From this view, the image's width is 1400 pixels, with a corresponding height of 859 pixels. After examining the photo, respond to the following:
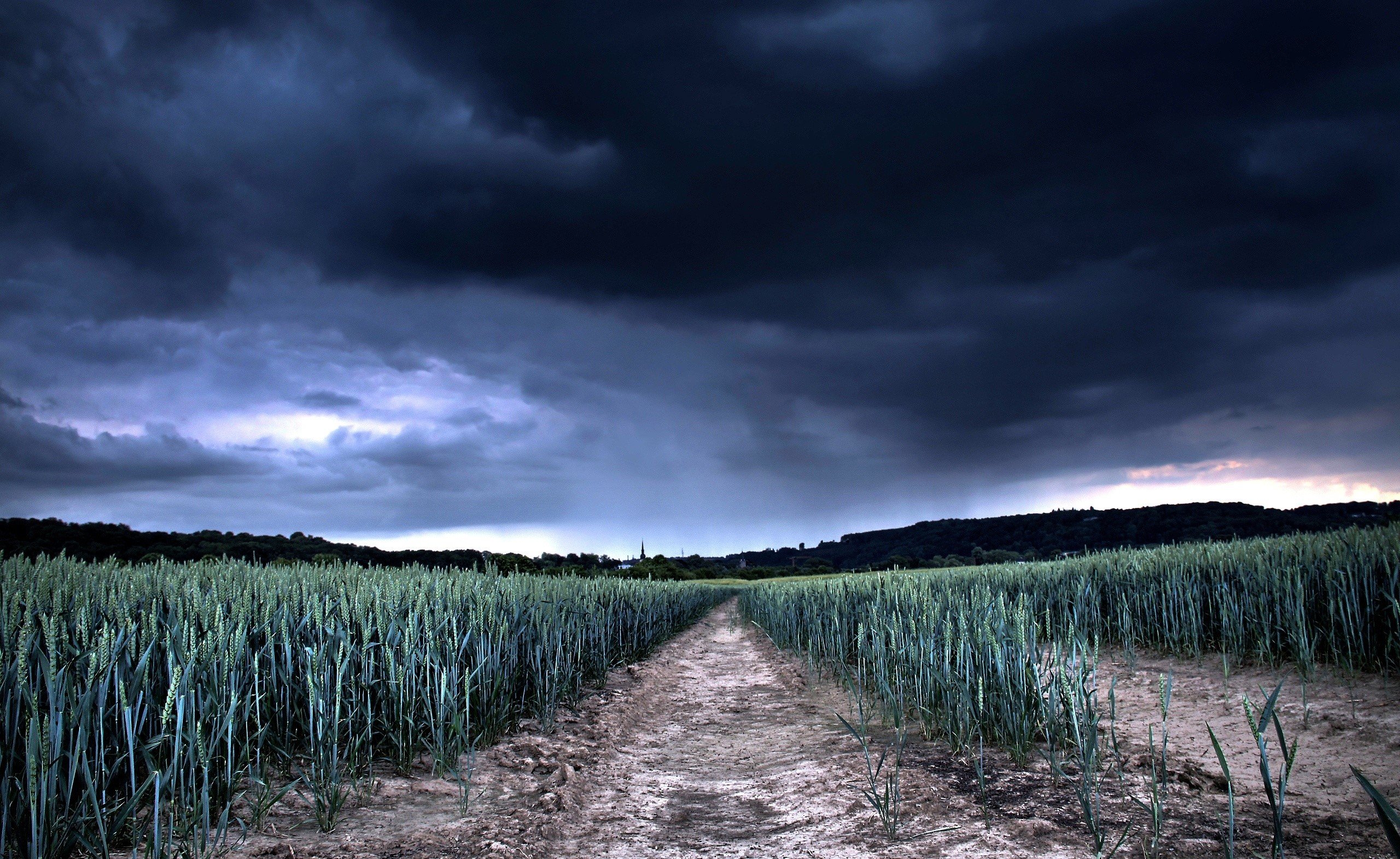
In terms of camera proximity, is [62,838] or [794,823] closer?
[62,838]

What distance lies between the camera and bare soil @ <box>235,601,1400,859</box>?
3.67 m

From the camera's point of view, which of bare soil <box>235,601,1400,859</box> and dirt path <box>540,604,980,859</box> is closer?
bare soil <box>235,601,1400,859</box>

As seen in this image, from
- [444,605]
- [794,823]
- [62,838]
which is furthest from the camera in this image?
[444,605]

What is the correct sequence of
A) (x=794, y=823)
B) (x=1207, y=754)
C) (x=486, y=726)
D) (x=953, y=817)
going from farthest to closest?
(x=486, y=726) → (x=1207, y=754) → (x=794, y=823) → (x=953, y=817)

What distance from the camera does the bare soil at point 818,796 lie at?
12.0 ft

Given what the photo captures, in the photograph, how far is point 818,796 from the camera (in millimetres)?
4707

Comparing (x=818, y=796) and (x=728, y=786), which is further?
(x=728, y=786)

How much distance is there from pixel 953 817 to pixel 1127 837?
91 centimetres

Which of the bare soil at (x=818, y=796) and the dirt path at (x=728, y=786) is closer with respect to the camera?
the bare soil at (x=818, y=796)

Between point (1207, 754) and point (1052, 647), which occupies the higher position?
point (1052, 647)

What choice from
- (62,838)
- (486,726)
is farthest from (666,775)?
(62,838)

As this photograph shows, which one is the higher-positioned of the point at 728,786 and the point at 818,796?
the point at 818,796

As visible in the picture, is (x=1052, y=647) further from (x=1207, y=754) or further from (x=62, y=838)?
(x=62, y=838)

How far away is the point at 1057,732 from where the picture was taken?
5.07 meters
